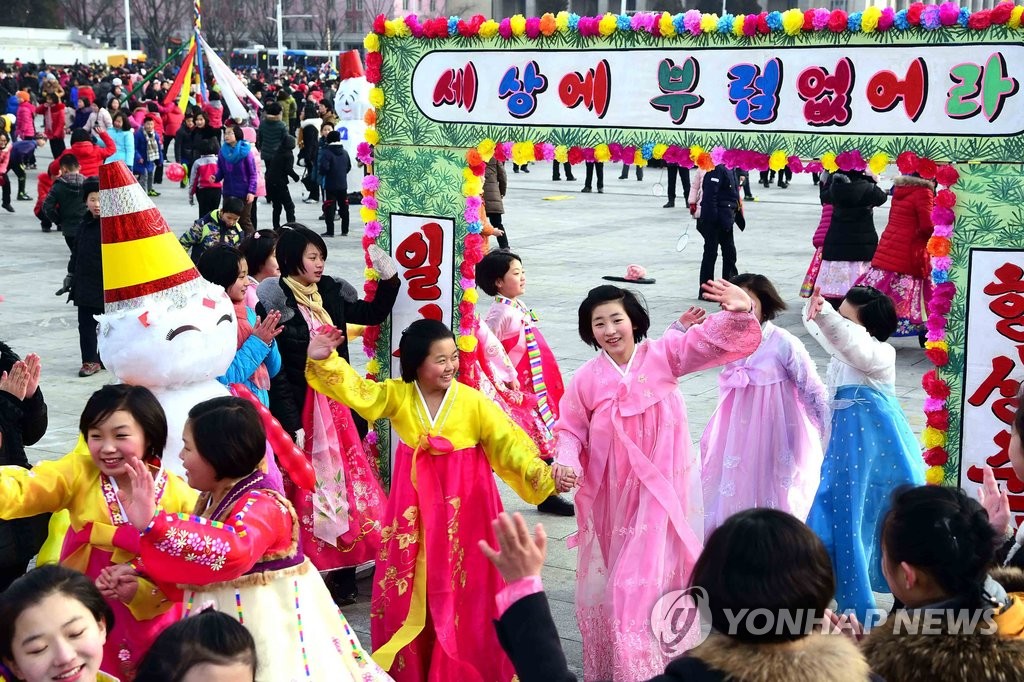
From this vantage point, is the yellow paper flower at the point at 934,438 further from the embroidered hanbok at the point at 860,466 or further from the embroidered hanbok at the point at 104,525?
the embroidered hanbok at the point at 104,525

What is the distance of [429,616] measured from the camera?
470 centimetres

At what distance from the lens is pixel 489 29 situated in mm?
5543

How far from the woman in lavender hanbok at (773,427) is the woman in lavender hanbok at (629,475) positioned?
2.58ft

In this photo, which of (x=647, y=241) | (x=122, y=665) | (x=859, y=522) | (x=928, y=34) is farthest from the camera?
(x=647, y=241)

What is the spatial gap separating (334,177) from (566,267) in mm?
3808

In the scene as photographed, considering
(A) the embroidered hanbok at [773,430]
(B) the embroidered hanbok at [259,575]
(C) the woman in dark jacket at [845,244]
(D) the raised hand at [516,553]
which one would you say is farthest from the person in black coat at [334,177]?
(D) the raised hand at [516,553]

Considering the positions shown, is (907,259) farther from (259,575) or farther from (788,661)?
(788,661)

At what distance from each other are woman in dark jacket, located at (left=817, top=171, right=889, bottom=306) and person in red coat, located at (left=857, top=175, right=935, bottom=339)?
0.82 feet

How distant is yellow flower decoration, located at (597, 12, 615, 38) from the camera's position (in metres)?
5.18

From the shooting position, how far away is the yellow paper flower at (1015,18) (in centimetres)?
425

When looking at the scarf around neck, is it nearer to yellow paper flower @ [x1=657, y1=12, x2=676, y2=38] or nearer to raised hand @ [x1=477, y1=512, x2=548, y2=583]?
yellow paper flower @ [x1=657, y1=12, x2=676, y2=38]

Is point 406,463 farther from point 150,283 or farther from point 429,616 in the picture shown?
point 150,283

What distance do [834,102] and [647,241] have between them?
11.7 meters

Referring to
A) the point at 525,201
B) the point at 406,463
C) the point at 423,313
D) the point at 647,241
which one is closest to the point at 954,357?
the point at 406,463
